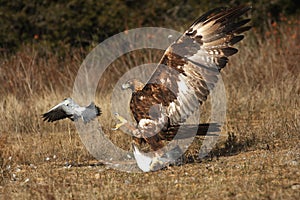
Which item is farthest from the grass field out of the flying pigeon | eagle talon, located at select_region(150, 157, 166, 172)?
the flying pigeon

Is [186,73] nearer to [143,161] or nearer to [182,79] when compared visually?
[182,79]

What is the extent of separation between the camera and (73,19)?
1836 centimetres

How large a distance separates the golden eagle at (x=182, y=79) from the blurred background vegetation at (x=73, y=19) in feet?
Answer: 31.2

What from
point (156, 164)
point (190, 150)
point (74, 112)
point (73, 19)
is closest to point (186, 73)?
point (156, 164)

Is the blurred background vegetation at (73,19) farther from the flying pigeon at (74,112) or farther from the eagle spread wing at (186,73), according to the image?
the eagle spread wing at (186,73)

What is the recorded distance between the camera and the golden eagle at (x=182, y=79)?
7.36m

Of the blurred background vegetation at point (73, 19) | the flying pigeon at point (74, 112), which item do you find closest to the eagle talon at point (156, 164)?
the flying pigeon at point (74, 112)

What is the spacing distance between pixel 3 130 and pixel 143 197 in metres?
→ 5.01

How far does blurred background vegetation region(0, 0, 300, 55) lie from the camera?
17688mm

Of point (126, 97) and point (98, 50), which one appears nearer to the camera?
point (126, 97)

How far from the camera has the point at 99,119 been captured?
10.3m

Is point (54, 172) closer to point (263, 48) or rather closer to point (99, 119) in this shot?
point (99, 119)

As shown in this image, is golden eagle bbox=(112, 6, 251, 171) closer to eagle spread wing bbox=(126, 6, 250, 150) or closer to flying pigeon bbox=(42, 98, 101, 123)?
eagle spread wing bbox=(126, 6, 250, 150)

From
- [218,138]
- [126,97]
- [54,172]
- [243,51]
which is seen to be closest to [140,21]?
[243,51]
